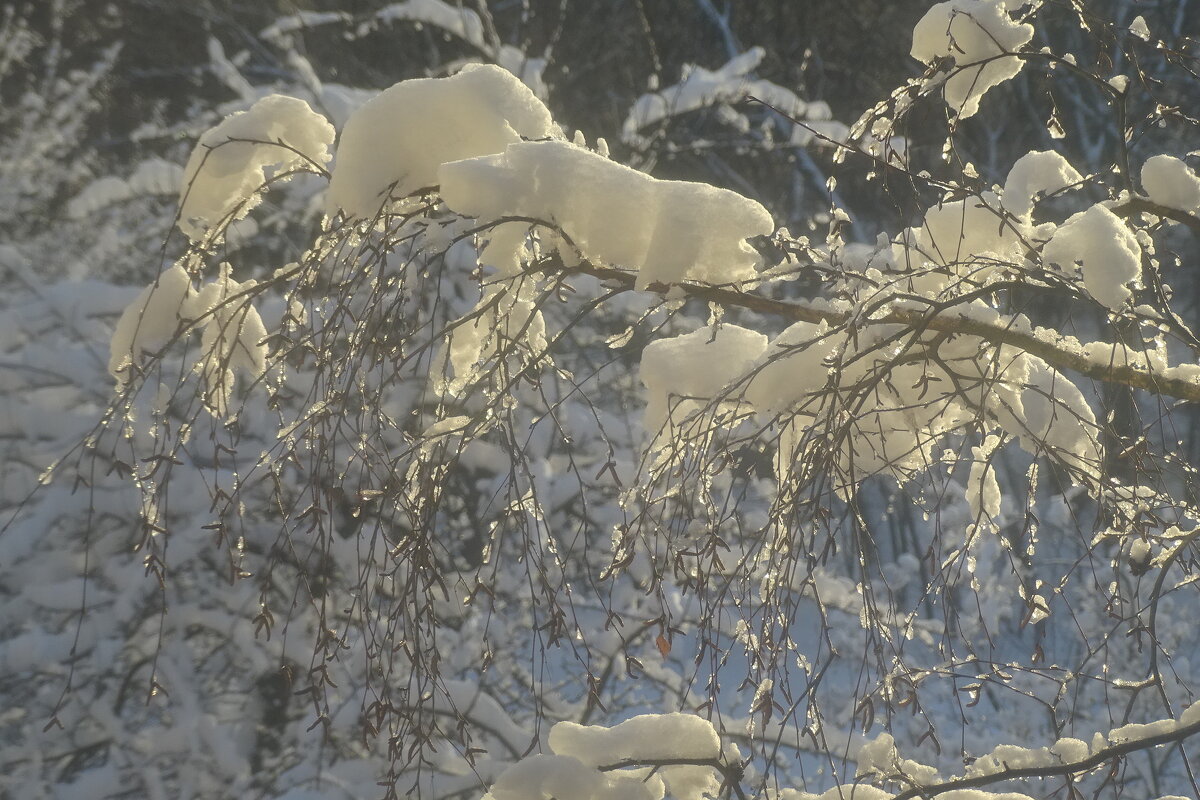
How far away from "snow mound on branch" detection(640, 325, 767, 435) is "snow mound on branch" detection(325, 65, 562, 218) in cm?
36

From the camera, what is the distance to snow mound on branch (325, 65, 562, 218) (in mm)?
1148

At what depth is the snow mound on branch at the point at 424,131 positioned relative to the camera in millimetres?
1148

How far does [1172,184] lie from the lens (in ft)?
4.69

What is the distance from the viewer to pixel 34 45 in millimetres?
4703

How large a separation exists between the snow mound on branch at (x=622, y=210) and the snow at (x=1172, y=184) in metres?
0.74

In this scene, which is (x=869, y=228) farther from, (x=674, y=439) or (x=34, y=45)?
(x=674, y=439)

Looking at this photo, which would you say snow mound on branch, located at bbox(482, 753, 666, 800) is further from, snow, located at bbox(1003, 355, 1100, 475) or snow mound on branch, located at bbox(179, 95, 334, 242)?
snow mound on branch, located at bbox(179, 95, 334, 242)

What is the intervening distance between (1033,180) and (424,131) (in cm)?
91

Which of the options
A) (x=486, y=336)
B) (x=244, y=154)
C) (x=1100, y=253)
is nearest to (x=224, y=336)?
(x=244, y=154)

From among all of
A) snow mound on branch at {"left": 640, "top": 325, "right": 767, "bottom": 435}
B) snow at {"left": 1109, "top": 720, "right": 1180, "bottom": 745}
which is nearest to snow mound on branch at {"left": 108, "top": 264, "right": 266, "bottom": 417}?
snow mound on branch at {"left": 640, "top": 325, "right": 767, "bottom": 435}

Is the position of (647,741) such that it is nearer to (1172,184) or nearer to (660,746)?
(660,746)

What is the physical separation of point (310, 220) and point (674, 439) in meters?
3.59

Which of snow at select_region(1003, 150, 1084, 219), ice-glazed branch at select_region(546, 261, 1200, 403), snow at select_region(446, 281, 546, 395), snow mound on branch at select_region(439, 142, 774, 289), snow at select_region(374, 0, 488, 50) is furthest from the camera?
snow at select_region(374, 0, 488, 50)

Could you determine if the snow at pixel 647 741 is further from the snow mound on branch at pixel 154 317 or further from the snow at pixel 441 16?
the snow at pixel 441 16
